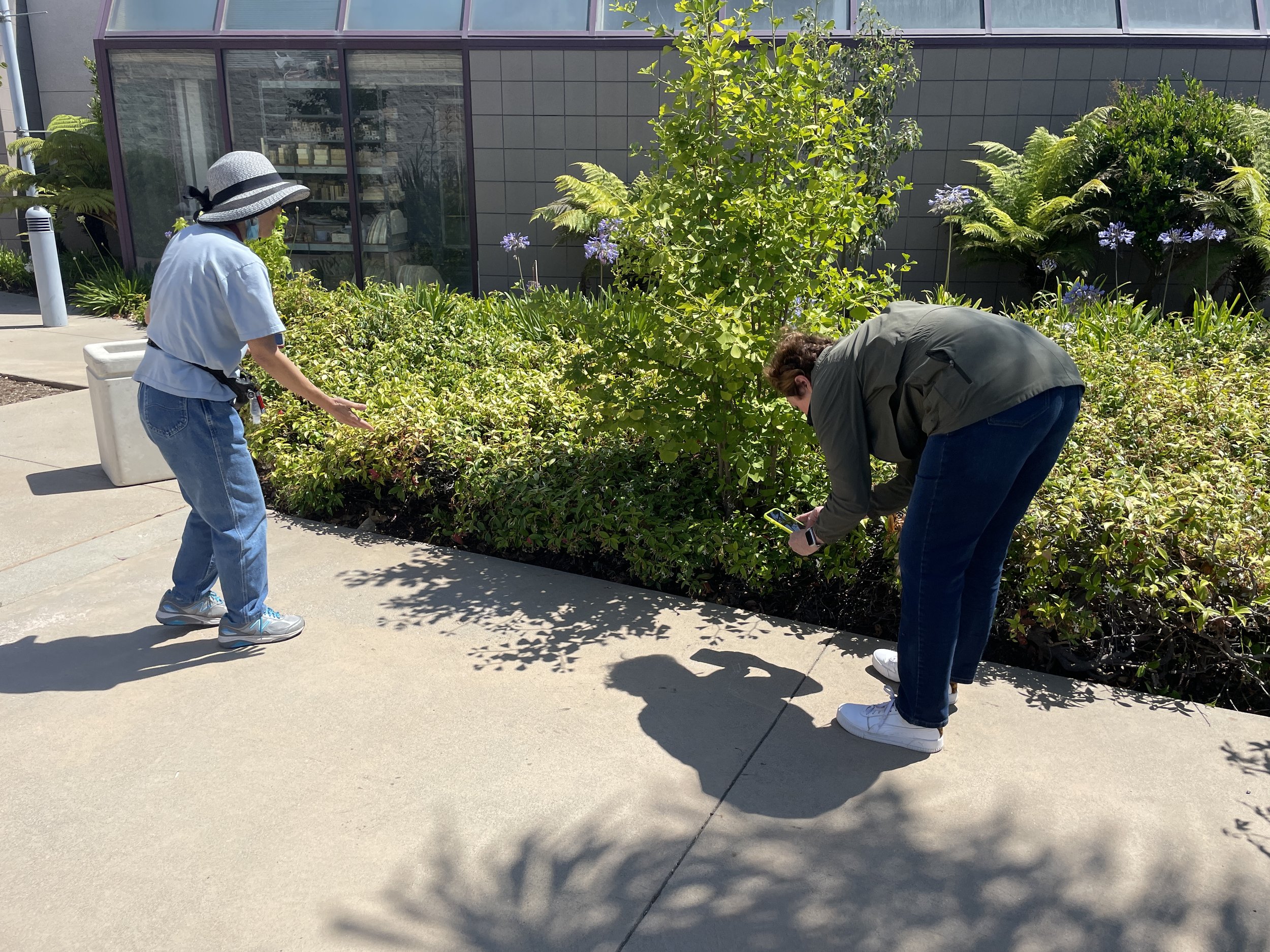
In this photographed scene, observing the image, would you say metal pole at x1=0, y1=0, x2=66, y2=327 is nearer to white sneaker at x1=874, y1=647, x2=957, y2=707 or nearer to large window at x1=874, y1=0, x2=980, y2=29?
large window at x1=874, y1=0, x2=980, y2=29

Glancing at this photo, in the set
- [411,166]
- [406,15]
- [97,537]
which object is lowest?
[97,537]

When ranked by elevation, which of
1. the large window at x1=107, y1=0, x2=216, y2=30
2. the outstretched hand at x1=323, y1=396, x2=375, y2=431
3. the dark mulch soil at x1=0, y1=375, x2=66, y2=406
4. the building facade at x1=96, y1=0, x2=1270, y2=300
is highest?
the large window at x1=107, y1=0, x2=216, y2=30

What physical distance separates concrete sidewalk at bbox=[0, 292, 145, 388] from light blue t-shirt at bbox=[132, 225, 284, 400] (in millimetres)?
4991

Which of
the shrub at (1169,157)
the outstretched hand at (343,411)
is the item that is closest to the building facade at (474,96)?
the shrub at (1169,157)

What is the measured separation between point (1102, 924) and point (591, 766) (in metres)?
1.43

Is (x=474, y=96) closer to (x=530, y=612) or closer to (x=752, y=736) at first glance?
(x=530, y=612)

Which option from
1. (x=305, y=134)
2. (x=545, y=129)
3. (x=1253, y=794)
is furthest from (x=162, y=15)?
(x=1253, y=794)

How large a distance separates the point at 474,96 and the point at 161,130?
400cm

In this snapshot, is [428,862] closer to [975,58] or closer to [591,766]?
[591,766]

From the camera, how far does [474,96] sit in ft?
34.4

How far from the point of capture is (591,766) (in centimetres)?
298

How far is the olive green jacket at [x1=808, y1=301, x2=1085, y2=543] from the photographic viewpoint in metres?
2.67

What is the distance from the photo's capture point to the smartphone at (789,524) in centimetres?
316

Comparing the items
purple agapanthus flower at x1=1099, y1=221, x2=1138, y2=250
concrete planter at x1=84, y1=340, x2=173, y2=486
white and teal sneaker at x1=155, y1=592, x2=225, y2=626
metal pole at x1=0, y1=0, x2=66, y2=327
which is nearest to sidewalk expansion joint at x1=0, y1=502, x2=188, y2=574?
concrete planter at x1=84, y1=340, x2=173, y2=486
